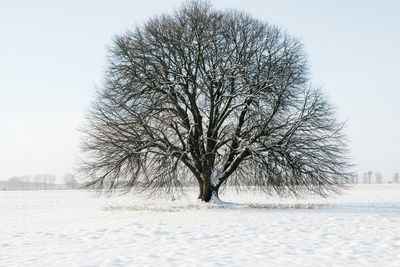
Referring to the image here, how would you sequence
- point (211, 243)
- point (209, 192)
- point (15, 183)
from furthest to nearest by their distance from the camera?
point (15, 183) < point (209, 192) < point (211, 243)

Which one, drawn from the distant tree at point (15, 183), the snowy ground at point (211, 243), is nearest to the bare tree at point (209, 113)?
the snowy ground at point (211, 243)

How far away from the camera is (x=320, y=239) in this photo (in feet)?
30.3

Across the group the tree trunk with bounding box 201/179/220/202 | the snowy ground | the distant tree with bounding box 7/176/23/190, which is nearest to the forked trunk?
the tree trunk with bounding box 201/179/220/202

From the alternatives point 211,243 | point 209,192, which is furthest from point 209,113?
point 211,243

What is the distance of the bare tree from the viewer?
18.4 m

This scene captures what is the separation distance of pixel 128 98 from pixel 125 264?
42.1 feet

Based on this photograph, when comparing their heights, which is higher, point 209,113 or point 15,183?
point 209,113

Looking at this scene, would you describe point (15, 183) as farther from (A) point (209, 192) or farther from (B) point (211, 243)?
(B) point (211, 243)

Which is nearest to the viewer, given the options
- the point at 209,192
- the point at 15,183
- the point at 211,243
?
the point at 211,243

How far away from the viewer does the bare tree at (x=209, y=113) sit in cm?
1838

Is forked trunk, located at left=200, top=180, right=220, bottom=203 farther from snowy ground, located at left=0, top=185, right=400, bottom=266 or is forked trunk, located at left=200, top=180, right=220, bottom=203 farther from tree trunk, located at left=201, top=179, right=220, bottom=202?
snowy ground, located at left=0, top=185, right=400, bottom=266

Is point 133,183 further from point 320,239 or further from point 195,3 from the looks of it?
point 320,239

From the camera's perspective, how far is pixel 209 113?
20.2 metres

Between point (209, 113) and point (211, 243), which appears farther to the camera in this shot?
point (209, 113)
